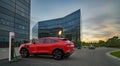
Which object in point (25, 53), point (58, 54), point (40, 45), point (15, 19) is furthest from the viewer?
point (15, 19)

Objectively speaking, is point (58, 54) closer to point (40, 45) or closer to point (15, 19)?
point (40, 45)

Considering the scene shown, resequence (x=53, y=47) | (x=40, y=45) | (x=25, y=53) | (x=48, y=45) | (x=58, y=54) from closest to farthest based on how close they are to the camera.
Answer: (x=58, y=54)
(x=53, y=47)
(x=48, y=45)
(x=40, y=45)
(x=25, y=53)

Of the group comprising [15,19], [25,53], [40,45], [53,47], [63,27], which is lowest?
[25,53]

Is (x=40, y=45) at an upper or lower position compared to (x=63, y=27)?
lower

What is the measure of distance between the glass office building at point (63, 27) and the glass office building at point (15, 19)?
17.9 meters

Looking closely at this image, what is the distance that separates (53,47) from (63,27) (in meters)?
79.6

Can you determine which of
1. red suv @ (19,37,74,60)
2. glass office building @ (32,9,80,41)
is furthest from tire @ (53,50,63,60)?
glass office building @ (32,9,80,41)

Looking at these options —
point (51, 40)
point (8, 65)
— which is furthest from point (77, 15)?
point (8, 65)

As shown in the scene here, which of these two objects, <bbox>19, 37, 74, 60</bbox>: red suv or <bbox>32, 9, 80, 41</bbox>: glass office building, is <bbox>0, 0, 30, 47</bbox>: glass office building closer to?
<bbox>32, 9, 80, 41</bbox>: glass office building

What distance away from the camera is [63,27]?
96.2 metres

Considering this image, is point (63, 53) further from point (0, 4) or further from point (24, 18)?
point (24, 18)

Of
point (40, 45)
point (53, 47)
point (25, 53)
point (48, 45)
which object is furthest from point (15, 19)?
point (53, 47)

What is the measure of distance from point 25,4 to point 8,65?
180 feet

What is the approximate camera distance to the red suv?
16406 mm
